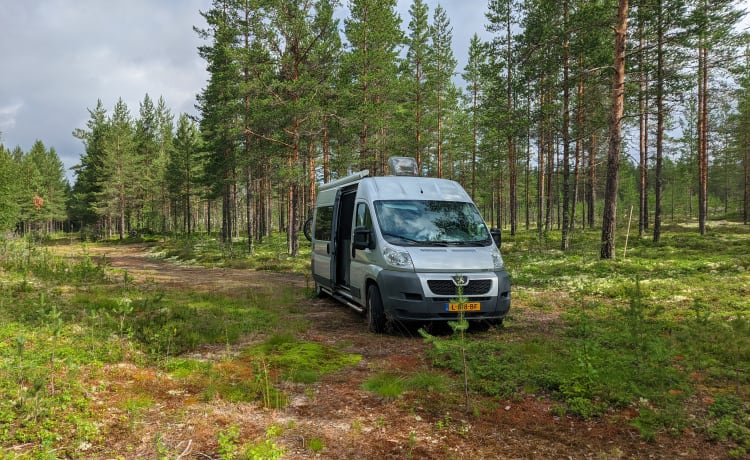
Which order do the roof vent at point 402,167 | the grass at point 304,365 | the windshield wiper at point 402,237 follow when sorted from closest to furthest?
1. the grass at point 304,365
2. the windshield wiper at point 402,237
3. the roof vent at point 402,167

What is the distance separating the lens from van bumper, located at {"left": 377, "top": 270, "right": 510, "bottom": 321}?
638cm

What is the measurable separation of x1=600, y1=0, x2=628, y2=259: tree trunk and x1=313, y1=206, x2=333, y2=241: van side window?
9.78 m

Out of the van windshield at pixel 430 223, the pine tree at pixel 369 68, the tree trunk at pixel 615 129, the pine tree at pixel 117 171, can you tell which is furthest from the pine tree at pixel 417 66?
the pine tree at pixel 117 171

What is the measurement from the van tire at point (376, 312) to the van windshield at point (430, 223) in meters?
1.00

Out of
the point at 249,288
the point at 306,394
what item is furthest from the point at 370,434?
the point at 249,288

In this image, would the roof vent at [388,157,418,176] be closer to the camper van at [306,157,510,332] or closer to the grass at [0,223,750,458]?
the camper van at [306,157,510,332]

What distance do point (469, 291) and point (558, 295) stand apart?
5268 mm

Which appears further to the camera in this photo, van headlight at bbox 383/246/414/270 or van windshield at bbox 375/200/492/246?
van windshield at bbox 375/200/492/246

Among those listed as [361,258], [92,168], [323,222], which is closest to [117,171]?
[92,168]

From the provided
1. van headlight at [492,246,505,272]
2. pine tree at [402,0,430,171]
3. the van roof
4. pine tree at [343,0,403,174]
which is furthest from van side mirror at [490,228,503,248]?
pine tree at [402,0,430,171]

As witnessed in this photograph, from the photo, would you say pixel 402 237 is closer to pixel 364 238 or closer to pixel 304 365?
pixel 364 238

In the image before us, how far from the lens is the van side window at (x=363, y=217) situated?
25.6ft

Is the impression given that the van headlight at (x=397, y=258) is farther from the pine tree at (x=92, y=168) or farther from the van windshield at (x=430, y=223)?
the pine tree at (x=92, y=168)

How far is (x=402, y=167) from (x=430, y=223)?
8.10 feet
